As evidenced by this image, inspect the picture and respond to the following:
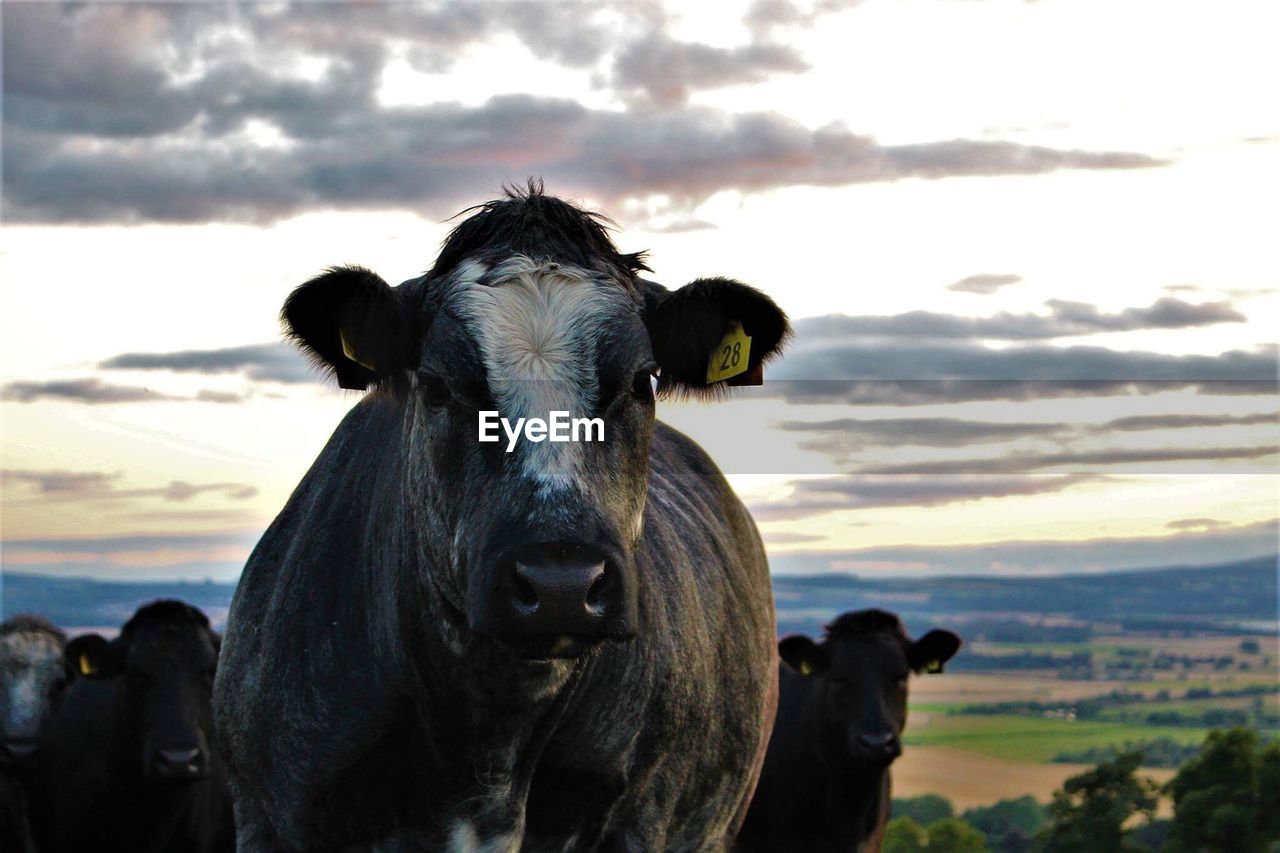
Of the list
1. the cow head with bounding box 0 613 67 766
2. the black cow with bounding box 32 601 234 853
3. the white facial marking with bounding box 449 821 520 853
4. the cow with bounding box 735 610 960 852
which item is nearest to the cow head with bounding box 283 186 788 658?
the white facial marking with bounding box 449 821 520 853

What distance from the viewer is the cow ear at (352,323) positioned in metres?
5.67

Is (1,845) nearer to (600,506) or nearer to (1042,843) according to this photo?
(600,506)

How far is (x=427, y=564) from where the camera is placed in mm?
5570

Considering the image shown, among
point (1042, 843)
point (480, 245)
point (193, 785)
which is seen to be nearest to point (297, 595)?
point (480, 245)

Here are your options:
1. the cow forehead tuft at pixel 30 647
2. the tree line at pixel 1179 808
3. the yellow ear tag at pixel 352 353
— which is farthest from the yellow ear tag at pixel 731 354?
the tree line at pixel 1179 808

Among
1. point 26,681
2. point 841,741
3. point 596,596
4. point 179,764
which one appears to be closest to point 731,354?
point 596,596

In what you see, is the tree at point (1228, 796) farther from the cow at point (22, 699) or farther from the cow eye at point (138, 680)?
the cow at point (22, 699)

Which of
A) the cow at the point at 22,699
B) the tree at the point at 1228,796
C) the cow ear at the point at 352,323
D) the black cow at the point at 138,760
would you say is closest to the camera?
the cow ear at the point at 352,323

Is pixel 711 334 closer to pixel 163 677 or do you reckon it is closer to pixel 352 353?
pixel 352 353

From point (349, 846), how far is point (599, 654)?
111 cm

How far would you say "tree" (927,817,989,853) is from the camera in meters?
20.7

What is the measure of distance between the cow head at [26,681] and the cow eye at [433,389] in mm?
8405

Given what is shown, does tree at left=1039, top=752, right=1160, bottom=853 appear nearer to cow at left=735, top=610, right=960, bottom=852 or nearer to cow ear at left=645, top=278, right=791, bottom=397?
cow at left=735, top=610, right=960, bottom=852

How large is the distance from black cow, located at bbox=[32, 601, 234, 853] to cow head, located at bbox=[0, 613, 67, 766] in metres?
0.30
